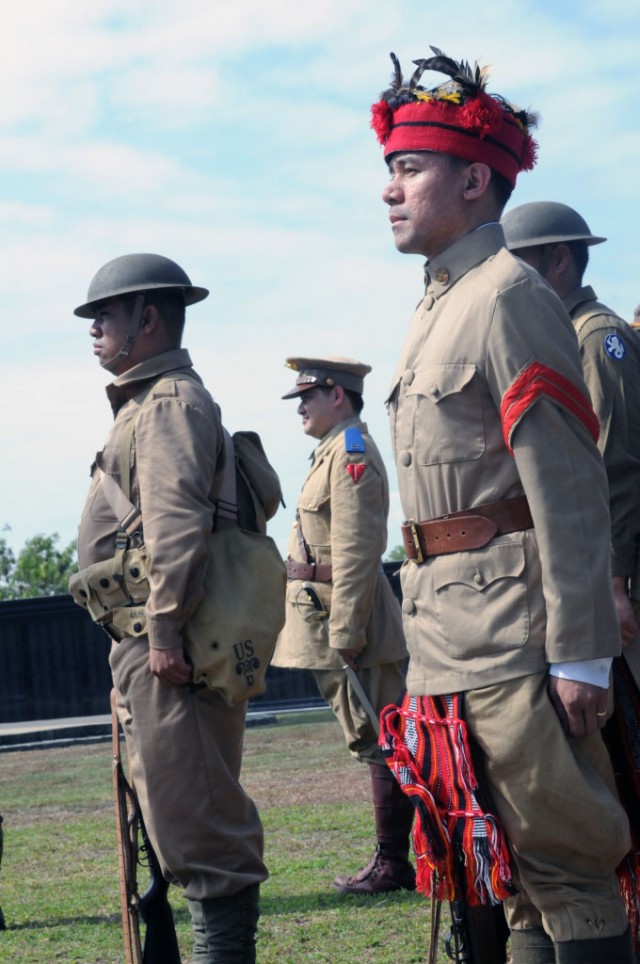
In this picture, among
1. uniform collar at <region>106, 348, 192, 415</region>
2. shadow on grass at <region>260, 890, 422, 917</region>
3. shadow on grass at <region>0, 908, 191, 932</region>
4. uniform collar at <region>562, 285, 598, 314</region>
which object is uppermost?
uniform collar at <region>562, 285, 598, 314</region>

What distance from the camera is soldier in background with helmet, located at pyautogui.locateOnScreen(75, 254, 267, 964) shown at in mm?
4285

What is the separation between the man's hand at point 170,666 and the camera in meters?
4.30

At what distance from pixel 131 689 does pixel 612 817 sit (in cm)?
167

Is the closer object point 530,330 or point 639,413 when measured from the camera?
point 530,330

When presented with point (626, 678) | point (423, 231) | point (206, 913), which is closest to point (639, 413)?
point (626, 678)

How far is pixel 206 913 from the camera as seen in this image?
430 cm

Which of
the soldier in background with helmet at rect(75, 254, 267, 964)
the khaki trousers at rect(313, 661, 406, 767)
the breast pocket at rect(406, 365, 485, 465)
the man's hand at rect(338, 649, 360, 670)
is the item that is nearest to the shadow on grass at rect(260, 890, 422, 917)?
the khaki trousers at rect(313, 661, 406, 767)

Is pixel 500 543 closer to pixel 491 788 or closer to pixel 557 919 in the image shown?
pixel 491 788

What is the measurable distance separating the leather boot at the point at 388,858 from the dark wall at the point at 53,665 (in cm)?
1506

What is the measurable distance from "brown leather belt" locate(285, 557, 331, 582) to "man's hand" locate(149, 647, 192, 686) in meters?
2.47

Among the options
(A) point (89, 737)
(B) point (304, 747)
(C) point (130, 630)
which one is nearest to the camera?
(C) point (130, 630)

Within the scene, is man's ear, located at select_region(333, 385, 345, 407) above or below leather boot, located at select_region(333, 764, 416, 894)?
above

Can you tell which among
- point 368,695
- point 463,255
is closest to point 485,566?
point 463,255

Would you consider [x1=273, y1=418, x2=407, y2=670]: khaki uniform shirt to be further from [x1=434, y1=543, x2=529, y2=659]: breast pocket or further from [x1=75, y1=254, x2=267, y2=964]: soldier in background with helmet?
[x1=434, y1=543, x2=529, y2=659]: breast pocket
